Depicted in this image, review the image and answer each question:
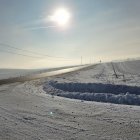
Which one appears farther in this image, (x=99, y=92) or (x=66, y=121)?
(x=99, y=92)

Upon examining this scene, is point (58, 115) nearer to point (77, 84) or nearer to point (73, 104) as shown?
point (73, 104)

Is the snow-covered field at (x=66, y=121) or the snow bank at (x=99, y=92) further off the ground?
the snow bank at (x=99, y=92)

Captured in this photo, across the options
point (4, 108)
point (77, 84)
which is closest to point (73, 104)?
point (4, 108)

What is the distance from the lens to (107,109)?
11273mm

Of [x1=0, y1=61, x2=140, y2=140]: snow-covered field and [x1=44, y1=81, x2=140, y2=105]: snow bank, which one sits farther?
[x1=44, y1=81, x2=140, y2=105]: snow bank

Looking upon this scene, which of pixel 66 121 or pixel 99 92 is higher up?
pixel 99 92

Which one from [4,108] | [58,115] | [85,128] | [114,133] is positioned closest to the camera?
[114,133]

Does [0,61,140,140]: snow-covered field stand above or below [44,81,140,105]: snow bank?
below

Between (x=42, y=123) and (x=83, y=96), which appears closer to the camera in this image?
(x=42, y=123)

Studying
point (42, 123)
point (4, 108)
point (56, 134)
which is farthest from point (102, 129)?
point (4, 108)

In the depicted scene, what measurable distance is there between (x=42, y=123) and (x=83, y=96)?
6722 millimetres

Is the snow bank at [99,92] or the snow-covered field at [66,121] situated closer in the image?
the snow-covered field at [66,121]

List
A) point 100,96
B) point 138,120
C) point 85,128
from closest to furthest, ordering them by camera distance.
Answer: point 85,128, point 138,120, point 100,96

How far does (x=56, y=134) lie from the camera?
7.86 metres
